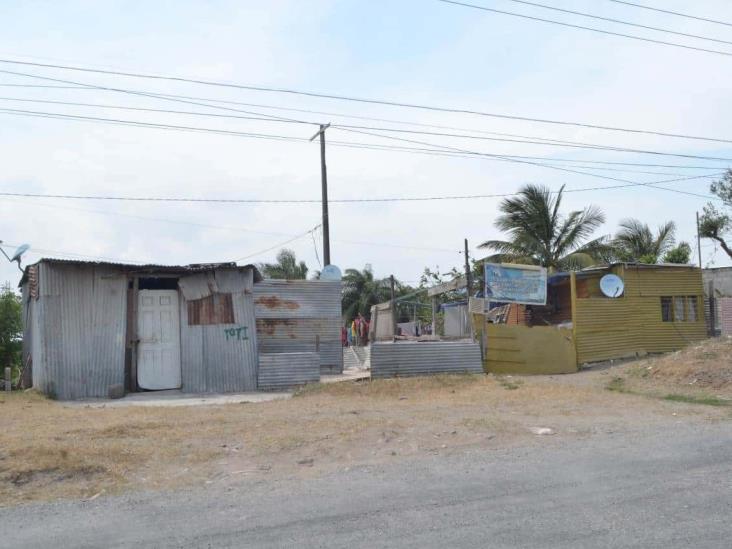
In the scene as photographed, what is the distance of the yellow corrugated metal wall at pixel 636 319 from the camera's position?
19281 millimetres

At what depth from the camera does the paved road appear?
5.31 meters

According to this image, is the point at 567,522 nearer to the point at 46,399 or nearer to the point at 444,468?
the point at 444,468

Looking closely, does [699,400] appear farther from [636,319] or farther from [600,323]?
[636,319]

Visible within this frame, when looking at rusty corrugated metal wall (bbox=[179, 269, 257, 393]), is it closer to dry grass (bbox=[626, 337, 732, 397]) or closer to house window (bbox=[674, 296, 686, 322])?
dry grass (bbox=[626, 337, 732, 397])

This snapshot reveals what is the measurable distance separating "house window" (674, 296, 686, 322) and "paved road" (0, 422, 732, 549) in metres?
14.2

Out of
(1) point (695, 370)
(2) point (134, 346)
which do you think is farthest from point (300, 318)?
(1) point (695, 370)

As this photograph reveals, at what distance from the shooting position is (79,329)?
46.3 ft

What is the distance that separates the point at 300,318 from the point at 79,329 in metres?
5.04

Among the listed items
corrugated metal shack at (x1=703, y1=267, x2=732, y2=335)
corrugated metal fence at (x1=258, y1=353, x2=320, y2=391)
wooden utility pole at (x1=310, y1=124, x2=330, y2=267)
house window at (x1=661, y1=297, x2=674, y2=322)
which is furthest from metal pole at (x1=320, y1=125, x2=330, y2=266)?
corrugated metal shack at (x1=703, y1=267, x2=732, y2=335)

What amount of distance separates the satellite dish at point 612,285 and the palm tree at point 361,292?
25.5m

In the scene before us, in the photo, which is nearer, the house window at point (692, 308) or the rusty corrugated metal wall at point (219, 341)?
the rusty corrugated metal wall at point (219, 341)

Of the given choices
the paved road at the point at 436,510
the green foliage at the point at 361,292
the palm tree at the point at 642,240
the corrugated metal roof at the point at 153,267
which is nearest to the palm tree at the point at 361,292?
the green foliage at the point at 361,292

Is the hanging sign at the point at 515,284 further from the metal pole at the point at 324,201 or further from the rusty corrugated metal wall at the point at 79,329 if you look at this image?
the rusty corrugated metal wall at the point at 79,329

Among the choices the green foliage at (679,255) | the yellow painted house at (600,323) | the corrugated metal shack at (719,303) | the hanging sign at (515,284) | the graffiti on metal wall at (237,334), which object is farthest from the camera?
the green foliage at (679,255)
